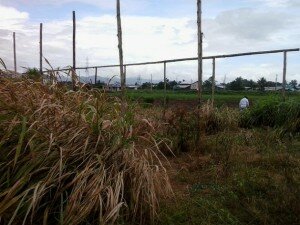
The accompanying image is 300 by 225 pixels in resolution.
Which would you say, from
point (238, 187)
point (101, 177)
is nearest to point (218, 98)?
point (238, 187)

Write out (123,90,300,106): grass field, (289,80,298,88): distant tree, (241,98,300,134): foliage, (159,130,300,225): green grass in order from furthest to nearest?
(289,80,298,88): distant tree → (241,98,300,134): foliage → (123,90,300,106): grass field → (159,130,300,225): green grass

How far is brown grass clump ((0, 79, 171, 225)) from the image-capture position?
12.1 ft

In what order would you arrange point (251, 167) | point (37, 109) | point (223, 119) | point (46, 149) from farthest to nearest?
point (223, 119), point (251, 167), point (37, 109), point (46, 149)

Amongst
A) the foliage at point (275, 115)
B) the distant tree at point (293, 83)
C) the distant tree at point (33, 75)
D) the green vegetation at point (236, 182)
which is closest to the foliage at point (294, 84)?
the distant tree at point (293, 83)

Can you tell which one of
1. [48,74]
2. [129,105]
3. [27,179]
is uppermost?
[48,74]

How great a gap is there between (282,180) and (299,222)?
119 centimetres

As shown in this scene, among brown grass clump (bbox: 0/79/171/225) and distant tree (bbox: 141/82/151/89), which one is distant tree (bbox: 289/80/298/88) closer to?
distant tree (bbox: 141/82/151/89)

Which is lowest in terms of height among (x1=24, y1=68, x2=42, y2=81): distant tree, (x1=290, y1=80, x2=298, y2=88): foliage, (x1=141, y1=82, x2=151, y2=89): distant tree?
(x1=141, y1=82, x2=151, y2=89): distant tree

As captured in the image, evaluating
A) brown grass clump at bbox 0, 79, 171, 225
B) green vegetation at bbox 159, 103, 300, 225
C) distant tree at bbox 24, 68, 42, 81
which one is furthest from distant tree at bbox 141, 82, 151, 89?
brown grass clump at bbox 0, 79, 171, 225

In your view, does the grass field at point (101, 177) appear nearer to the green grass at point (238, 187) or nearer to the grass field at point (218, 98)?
the green grass at point (238, 187)

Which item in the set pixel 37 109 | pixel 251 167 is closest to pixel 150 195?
pixel 37 109

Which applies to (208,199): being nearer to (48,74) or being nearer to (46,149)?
(46,149)

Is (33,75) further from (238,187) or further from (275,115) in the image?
(275,115)

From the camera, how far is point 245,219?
14.2ft
